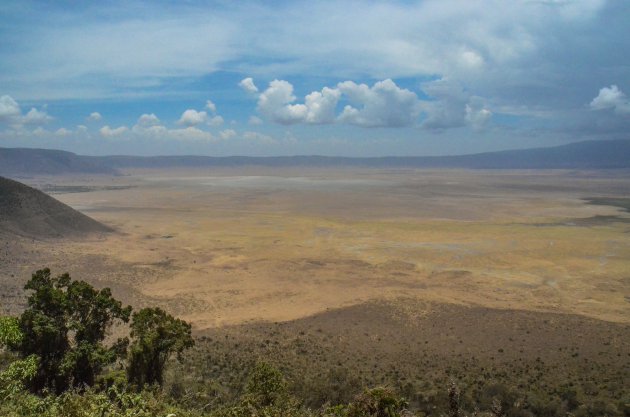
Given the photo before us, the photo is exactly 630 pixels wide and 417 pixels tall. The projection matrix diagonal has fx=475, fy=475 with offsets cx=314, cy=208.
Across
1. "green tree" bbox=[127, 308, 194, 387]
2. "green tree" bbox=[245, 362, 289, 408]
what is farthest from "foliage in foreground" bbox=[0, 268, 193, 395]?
"green tree" bbox=[245, 362, 289, 408]

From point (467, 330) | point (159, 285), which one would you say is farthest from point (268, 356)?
point (159, 285)

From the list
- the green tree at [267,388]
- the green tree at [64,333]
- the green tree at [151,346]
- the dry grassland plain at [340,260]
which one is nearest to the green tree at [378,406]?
the green tree at [267,388]

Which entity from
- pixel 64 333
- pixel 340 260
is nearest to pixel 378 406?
pixel 64 333

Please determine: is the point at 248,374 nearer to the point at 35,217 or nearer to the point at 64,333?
the point at 64,333

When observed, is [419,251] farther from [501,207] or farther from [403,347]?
[501,207]

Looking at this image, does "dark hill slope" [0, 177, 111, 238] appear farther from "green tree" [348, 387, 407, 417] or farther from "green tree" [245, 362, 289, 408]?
"green tree" [348, 387, 407, 417]

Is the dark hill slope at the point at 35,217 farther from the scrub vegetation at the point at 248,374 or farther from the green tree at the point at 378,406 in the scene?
the green tree at the point at 378,406
